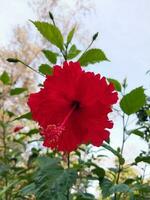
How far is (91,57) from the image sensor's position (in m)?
1.77

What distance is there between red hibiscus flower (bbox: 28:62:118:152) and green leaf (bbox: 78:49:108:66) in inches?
17.8

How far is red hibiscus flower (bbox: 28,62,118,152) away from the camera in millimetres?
1259

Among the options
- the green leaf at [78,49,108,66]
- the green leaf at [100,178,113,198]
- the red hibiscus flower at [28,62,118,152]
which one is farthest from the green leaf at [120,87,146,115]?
the red hibiscus flower at [28,62,118,152]

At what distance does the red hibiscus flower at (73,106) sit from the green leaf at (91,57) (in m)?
0.45

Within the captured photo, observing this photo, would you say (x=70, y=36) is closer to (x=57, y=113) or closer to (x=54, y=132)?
(x=57, y=113)

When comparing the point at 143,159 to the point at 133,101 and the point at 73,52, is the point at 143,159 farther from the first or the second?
the point at 73,52

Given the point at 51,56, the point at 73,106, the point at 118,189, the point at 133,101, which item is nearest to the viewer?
the point at 73,106

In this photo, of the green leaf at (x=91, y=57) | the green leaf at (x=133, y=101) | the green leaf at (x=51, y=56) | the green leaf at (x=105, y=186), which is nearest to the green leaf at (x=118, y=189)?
the green leaf at (x=105, y=186)

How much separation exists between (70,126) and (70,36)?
0.65 metres

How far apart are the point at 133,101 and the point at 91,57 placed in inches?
10.2

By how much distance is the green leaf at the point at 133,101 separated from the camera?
183 centimetres

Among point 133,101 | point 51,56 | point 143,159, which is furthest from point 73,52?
point 143,159

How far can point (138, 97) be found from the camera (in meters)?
1.85

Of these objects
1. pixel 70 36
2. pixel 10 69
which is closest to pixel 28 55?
pixel 10 69
